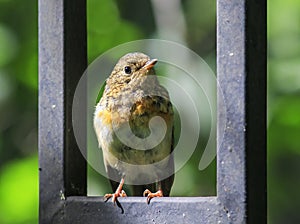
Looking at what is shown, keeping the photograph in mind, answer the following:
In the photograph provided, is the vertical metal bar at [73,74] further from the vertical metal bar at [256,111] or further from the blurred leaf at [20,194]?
the blurred leaf at [20,194]

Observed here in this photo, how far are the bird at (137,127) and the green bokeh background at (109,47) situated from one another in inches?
41.2

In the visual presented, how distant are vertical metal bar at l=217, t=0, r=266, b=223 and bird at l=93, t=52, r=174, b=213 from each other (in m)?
0.90

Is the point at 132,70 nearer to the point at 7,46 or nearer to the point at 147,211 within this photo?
the point at 147,211

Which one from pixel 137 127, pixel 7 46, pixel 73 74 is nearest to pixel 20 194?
pixel 7 46

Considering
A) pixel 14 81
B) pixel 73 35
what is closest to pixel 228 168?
pixel 73 35

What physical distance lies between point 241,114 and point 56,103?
57 cm

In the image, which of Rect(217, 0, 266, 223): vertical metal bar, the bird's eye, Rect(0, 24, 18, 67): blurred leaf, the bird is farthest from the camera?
Rect(0, 24, 18, 67): blurred leaf

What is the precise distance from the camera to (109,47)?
4.89 meters

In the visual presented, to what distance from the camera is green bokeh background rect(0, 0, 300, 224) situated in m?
4.76

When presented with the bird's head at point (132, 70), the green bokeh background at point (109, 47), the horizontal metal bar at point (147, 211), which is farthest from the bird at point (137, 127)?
the green bokeh background at point (109, 47)

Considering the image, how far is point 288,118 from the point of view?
4727 mm

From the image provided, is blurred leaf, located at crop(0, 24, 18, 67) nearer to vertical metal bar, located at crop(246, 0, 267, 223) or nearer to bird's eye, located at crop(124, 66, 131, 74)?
bird's eye, located at crop(124, 66, 131, 74)

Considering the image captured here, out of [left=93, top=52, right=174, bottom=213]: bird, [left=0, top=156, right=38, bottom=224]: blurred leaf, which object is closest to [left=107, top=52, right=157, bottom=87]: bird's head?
[left=93, top=52, right=174, bottom=213]: bird

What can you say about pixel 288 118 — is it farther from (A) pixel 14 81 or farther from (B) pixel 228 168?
(B) pixel 228 168
